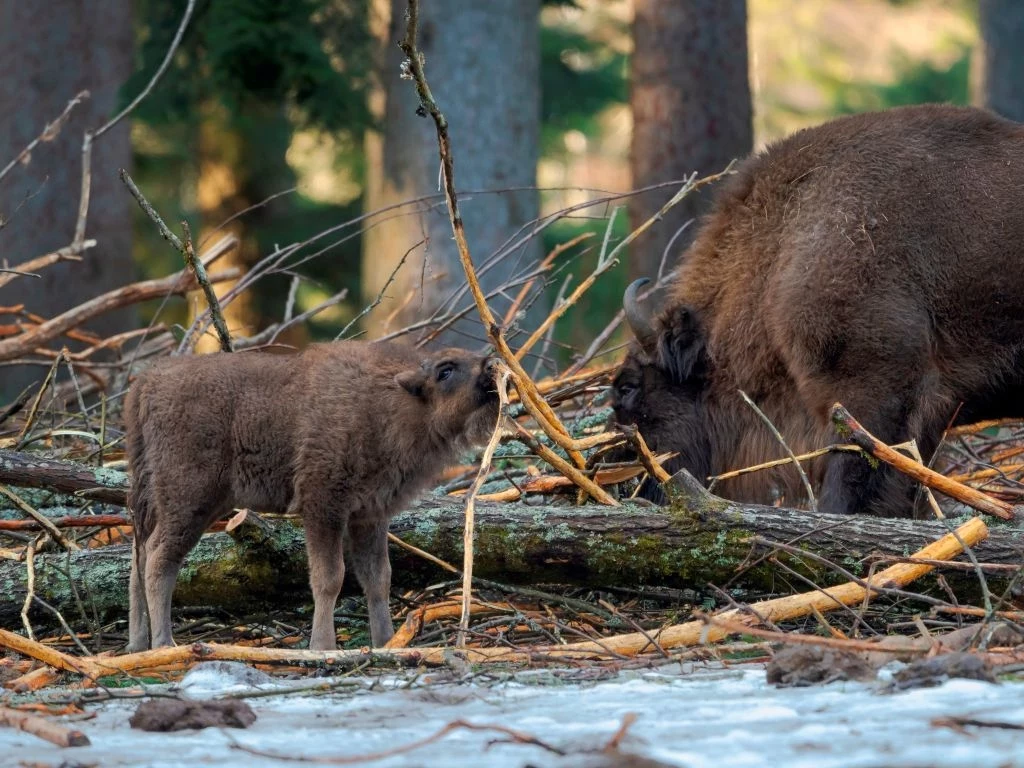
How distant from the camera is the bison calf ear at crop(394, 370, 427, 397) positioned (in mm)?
5344

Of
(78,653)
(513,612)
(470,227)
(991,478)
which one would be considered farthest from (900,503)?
(470,227)

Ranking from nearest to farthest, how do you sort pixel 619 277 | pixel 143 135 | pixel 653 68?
pixel 653 68 < pixel 143 135 < pixel 619 277

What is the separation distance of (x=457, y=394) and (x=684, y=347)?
2.39m

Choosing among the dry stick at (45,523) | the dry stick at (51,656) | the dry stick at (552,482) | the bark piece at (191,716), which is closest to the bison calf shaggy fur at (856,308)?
the dry stick at (552,482)

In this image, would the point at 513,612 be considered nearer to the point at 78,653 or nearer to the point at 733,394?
the point at 78,653

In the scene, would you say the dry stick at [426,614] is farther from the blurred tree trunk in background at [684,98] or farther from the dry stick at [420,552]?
the blurred tree trunk in background at [684,98]

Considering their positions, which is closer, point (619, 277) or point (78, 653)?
point (78, 653)

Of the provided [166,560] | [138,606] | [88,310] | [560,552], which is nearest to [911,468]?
[560,552]

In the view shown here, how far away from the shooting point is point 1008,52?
813 inches

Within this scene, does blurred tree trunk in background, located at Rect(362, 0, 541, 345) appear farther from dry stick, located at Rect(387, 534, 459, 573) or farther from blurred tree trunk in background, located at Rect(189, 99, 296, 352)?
dry stick, located at Rect(387, 534, 459, 573)

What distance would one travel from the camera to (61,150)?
14.2 metres

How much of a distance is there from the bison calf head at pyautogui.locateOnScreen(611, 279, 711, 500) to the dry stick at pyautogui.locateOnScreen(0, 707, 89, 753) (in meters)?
4.29

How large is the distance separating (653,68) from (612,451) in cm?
694

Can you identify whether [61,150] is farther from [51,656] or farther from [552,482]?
[51,656]
